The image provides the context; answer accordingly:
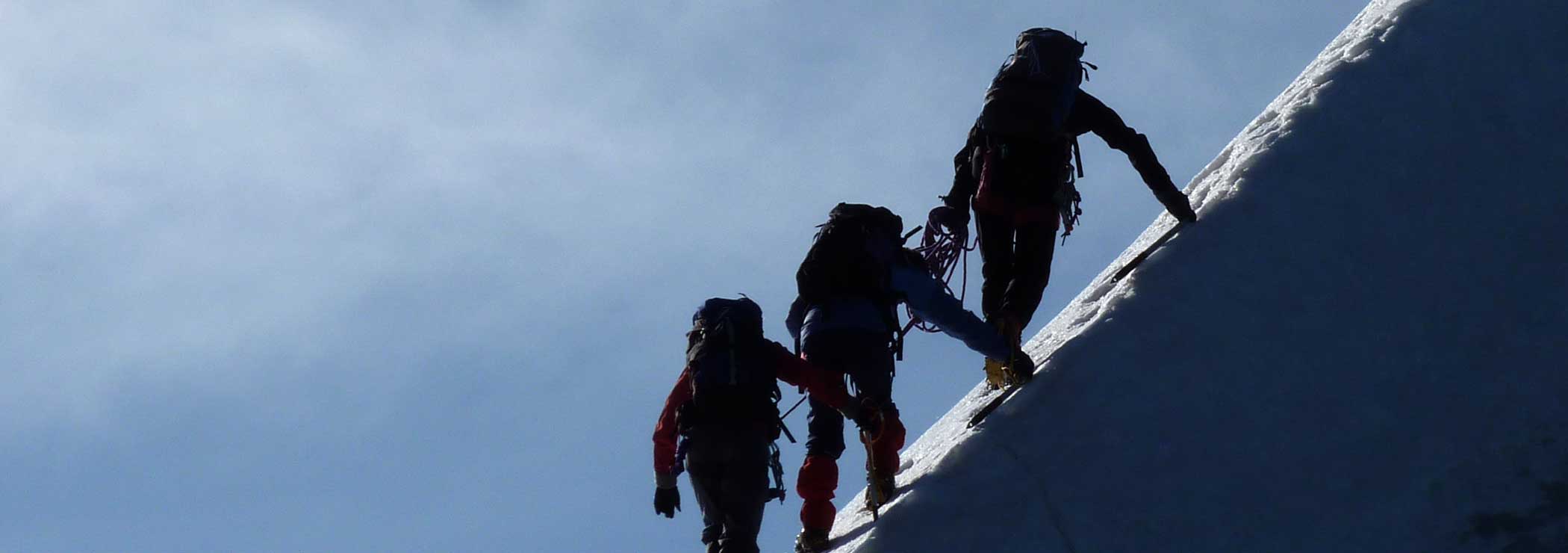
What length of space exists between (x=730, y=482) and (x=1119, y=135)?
362 centimetres

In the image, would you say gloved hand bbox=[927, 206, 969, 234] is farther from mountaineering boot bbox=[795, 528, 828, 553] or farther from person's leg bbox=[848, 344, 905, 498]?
mountaineering boot bbox=[795, 528, 828, 553]

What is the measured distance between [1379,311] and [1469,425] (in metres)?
1.28

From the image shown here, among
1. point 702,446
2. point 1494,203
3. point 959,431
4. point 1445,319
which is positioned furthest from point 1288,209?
point 702,446

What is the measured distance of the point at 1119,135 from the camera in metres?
10.7

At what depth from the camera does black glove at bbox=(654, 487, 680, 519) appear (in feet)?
30.6

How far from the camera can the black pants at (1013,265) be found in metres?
10.3

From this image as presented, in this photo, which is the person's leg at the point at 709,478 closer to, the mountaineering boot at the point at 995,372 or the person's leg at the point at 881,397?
the person's leg at the point at 881,397

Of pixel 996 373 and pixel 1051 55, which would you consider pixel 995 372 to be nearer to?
pixel 996 373

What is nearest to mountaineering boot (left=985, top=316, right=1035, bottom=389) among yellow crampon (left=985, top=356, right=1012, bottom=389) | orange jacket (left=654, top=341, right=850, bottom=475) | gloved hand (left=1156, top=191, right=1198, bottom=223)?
yellow crampon (left=985, top=356, right=1012, bottom=389)

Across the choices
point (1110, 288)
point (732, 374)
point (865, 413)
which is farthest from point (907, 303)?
point (1110, 288)

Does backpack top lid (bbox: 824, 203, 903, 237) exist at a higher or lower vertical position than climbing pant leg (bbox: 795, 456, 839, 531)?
higher

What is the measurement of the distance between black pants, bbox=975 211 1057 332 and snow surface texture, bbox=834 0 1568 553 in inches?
16.0

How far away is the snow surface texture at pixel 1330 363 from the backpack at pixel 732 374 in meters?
0.89

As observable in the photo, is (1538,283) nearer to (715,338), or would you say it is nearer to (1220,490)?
(1220,490)
